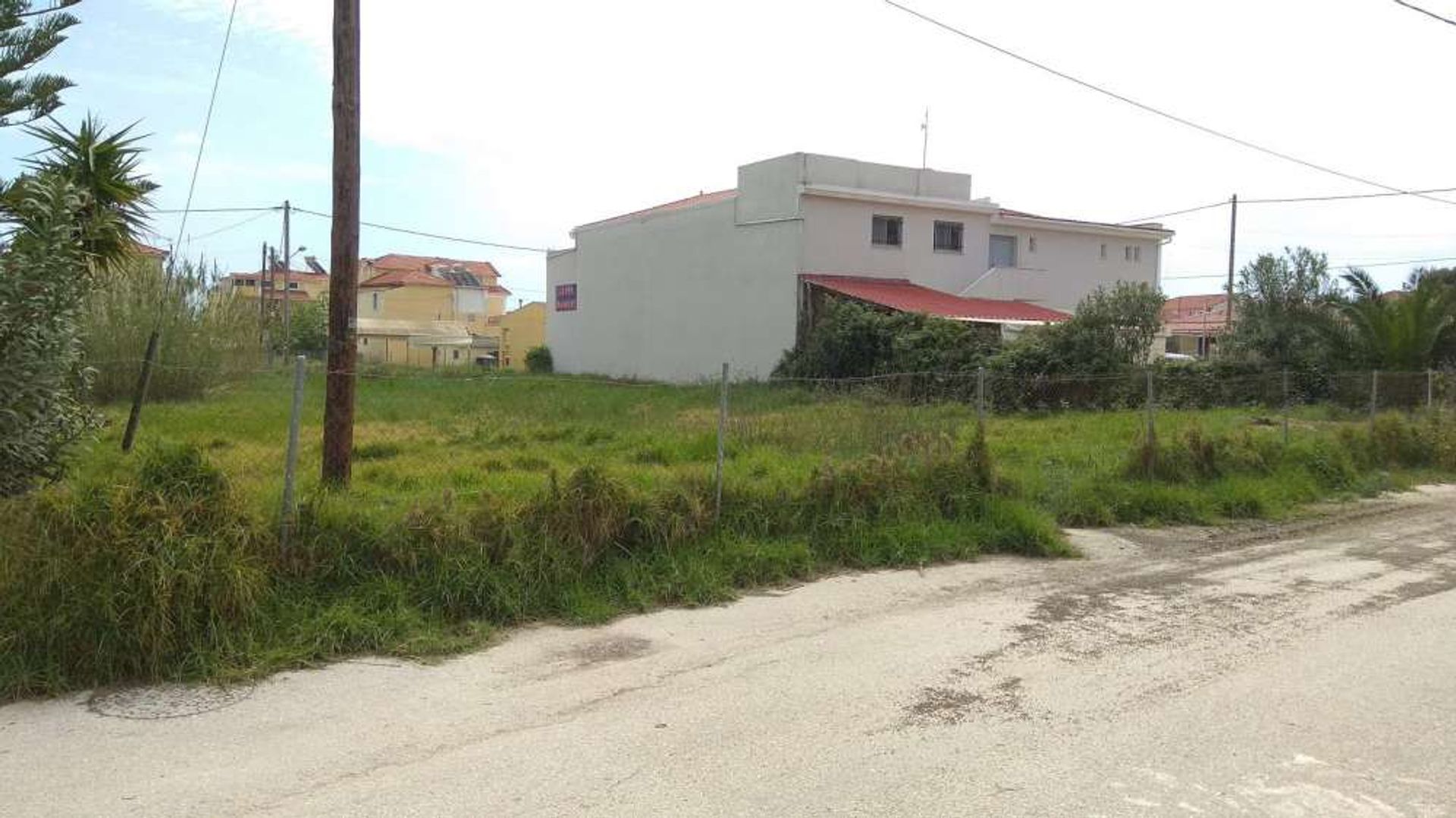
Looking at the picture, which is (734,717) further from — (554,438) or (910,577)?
(554,438)

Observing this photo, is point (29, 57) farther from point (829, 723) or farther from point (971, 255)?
point (971, 255)

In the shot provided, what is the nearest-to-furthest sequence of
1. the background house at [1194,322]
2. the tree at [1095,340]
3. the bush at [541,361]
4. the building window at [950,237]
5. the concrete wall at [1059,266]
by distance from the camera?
the tree at [1095,340]
the building window at [950,237]
the concrete wall at [1059,266]
the bush at [541,361]
the background house at [1194,322]

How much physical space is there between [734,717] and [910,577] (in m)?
3.54

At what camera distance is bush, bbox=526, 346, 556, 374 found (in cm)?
4381

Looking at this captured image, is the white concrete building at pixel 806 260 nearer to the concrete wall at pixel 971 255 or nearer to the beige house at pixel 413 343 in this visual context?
the concrete wall at pixel 971 255

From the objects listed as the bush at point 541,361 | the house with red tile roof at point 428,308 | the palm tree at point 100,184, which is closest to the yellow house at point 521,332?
the house with red tile roof at point 428,308

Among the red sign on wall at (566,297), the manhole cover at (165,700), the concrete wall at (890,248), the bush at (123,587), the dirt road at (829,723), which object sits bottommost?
the manhole cover at (165,700)

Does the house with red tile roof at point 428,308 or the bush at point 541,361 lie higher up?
the house with red tile roof at point 428,308

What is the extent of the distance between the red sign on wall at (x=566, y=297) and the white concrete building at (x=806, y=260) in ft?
6.77

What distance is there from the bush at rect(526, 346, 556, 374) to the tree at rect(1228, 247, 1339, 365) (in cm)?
2559

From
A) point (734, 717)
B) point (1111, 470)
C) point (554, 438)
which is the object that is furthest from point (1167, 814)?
point (554, 438)

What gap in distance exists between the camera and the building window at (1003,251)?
35.4 m

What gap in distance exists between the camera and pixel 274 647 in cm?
587

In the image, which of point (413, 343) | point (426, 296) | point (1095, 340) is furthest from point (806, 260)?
point (426, 296)
